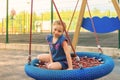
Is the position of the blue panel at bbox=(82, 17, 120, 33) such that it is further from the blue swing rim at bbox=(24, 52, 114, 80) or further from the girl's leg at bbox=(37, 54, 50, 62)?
the blue swing rim at bbox=(24, 52, 114, 80)

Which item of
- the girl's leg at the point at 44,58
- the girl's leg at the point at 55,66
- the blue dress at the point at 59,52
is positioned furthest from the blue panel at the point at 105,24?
the girl's leg at the point at 55,66

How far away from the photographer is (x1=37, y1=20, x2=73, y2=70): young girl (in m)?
3.26

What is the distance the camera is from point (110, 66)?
11.1 feet

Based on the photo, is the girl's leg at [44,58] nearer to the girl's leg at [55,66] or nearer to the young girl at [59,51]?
the young girl at [59,51]

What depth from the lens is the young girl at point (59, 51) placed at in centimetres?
326

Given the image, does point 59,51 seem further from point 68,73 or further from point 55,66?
point 68,73

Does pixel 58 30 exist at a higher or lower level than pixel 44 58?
higher

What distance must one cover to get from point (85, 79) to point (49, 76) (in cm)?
38

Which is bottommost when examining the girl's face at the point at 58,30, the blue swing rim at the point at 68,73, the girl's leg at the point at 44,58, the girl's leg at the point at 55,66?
the blue swing rim at the point at 68,73

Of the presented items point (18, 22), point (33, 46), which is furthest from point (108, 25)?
point (18, 22)

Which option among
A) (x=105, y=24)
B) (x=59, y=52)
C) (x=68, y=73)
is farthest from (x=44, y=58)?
(x=105, y=24)

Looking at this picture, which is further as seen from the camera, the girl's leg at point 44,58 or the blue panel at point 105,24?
the blue panel at point 105,24

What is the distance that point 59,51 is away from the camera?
336 cm

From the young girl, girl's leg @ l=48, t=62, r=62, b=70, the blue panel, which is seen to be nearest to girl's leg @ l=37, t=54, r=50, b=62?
the young girl
